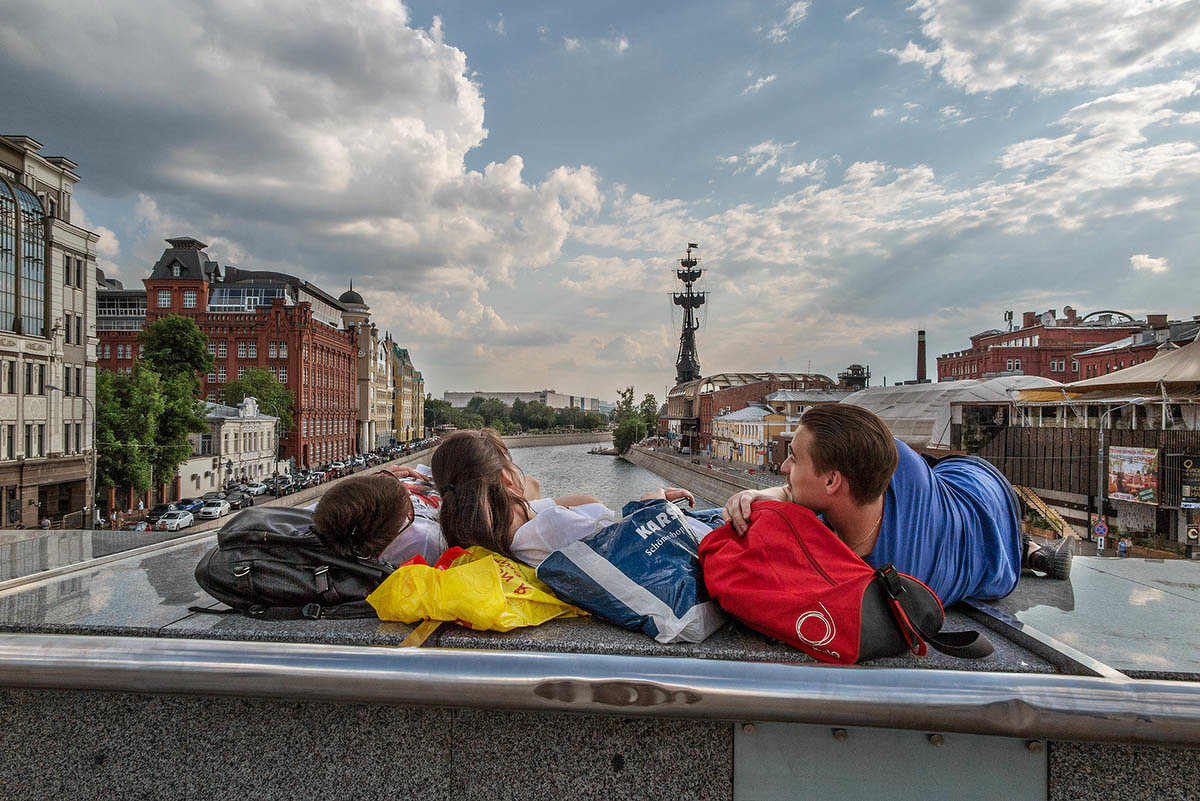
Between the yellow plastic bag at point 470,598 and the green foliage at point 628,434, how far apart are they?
6733cm

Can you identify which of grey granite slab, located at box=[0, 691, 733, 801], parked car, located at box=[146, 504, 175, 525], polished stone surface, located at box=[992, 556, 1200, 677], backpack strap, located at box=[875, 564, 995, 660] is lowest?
parked car, located at box=[146, 504, 175, 525]

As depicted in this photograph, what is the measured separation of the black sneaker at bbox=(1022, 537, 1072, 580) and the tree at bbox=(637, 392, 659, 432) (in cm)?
7593

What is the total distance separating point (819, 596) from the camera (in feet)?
3.74

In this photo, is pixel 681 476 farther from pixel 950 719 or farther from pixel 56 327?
pixel 950 719

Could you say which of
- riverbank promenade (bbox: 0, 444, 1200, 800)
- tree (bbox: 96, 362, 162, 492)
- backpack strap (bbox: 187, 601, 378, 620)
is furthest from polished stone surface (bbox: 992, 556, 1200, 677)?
tree (bbox: 96, 362, 162, 492)

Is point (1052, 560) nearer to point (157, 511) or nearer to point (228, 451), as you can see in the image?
point (157, 511)

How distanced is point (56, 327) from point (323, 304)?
1432 inches

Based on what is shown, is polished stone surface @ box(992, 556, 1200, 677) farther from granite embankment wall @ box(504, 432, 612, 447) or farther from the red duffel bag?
granite embankment wall @ box(504, 432, 612, 447)

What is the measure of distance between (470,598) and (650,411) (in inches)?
3134

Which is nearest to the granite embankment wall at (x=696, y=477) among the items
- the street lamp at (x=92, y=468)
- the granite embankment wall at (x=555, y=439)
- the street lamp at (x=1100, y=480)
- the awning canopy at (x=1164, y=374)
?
the street lamp at (x=1100, y=480)

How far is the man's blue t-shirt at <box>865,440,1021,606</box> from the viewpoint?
144cm

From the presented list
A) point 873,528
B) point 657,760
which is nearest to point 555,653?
point 657,760

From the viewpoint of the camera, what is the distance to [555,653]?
1.11m

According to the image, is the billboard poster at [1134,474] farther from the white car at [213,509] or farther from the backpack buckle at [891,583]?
the white car at [213,509]
